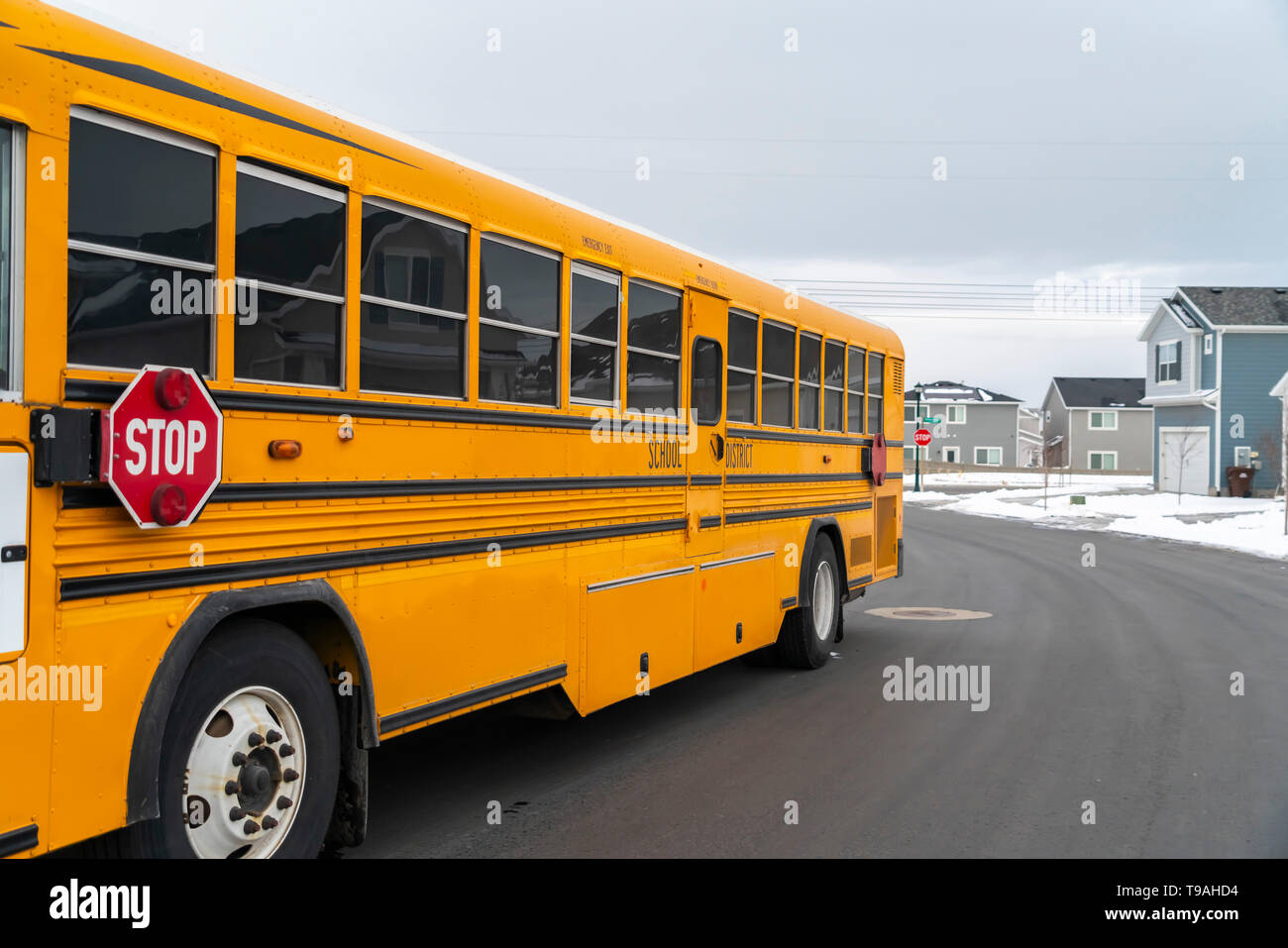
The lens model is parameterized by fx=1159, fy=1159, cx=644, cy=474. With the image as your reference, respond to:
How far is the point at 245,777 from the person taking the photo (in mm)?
4141

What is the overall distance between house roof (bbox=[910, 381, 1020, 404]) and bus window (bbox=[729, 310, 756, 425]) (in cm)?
7606

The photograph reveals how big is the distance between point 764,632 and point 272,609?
5020 mm

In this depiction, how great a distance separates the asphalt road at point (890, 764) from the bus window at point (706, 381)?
2095 millimetres

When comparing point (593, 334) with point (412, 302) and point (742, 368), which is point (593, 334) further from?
point (742, 368)

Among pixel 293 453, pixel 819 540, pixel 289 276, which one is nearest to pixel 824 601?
pixel 819 540

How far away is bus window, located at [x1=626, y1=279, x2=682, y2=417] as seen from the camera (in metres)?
6.93

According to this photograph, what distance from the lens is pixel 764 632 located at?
8.77 meters

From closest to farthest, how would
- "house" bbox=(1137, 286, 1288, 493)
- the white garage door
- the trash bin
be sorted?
the trash bin
"house" bbox=(1137, 286, 1288, 493)
the white garage door

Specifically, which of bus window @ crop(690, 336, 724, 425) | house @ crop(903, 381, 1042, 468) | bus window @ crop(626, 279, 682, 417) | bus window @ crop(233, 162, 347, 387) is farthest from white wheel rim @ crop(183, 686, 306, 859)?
house @ crop(903, 381, 1042, 468)

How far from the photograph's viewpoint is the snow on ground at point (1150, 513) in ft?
81.9

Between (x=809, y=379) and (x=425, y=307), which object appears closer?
(x=425, y=307)

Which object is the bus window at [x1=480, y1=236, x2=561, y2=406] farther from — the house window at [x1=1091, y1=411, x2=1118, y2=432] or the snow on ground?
the house window at [x1=1091, y1=411, x2=1118, y2=432]

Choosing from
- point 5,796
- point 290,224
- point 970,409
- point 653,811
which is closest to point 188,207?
point 290,224

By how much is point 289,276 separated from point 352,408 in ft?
1.87
